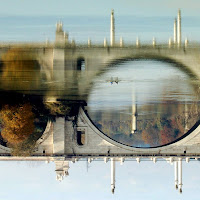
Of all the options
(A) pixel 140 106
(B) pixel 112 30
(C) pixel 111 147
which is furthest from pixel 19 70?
(A) pixel 140 106

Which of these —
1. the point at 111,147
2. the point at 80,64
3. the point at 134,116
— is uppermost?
the point at 80,64

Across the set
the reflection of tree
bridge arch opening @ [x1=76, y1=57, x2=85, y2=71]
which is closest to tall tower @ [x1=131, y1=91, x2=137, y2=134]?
bridge arch opening @ [x1=76, y1=57, x2=85, y2=71]

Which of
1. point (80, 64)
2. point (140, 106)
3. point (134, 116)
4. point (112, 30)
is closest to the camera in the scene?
point (80, 64)

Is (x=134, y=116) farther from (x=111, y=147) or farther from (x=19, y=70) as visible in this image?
(x=19, y=70)

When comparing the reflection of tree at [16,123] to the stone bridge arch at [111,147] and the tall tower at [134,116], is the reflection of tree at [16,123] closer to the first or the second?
the stone bridge arch at [111,147]

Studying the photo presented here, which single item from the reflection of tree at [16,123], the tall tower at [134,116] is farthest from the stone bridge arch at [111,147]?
the tall tower at [134,116]

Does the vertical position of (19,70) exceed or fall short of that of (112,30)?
it falls short

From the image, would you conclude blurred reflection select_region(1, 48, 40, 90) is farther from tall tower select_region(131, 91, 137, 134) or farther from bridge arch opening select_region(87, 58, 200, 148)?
tall tower select_region(131, 91, 137, 134)
